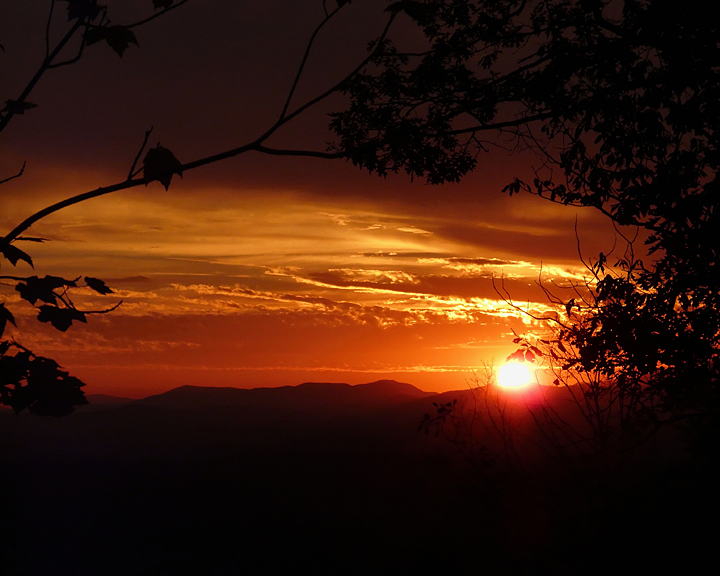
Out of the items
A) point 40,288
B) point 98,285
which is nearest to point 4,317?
point 40,288

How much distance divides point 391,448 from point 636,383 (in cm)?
2505

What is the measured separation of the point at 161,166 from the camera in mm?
3582

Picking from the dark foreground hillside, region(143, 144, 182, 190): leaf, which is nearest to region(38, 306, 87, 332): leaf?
region(143, 144, 182, 190): leaf

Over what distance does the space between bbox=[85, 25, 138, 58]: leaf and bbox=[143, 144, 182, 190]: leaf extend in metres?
0.61

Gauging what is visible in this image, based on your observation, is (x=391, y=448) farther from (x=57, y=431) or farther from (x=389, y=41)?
(x=57, y=431)

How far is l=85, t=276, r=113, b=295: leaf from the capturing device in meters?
3.75

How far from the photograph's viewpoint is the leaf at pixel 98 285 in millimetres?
3746

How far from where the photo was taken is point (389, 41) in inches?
445

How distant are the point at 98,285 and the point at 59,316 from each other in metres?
0.35

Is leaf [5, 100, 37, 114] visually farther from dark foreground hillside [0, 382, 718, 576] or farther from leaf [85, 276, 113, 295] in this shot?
dark foreground hillside [0, 382, 718, 576]

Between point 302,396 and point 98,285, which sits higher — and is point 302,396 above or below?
below

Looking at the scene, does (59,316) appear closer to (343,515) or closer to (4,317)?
(4,317)

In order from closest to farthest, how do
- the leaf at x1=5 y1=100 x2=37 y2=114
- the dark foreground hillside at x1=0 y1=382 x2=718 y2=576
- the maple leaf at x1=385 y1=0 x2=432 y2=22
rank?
the maple leaf at x1=385 y1=0 x2=432 y2=22 < the leaf at x1=5 y1=100 x2=37 y2=114 < the dark foreground hillside at x1=0 y1=382 x2=718 y2=576

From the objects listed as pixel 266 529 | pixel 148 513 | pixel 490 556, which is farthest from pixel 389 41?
pixel 148 513
